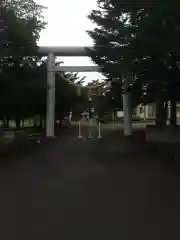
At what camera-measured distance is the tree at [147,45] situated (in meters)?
15.2

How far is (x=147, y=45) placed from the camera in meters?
16.2

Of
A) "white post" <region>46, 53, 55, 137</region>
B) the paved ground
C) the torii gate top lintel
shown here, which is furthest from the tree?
the paved ground

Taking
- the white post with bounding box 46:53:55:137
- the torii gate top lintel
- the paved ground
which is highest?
the torii gate top lintel

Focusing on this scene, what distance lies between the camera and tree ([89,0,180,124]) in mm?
15180

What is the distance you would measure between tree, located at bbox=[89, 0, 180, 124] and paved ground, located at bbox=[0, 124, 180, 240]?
4443 mm

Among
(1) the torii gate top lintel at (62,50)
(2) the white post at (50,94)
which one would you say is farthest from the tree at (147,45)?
(2) the white post at (50,94)

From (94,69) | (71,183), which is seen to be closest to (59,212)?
(71,183)

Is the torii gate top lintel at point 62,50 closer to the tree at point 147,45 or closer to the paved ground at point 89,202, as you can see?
the tree at point 147,45

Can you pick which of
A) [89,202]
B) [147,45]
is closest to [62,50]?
[147,45]

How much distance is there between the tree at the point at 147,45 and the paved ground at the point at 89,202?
4.44m

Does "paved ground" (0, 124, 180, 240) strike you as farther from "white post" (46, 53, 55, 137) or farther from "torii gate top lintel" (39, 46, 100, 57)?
"torii gate top lintel" (39, 46, 100, 57)

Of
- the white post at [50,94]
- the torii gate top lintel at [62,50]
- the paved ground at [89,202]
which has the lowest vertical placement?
the paved ground at [89,202]

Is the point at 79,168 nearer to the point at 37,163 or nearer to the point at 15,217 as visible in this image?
the point at 37,163

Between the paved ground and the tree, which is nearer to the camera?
the paved ground
